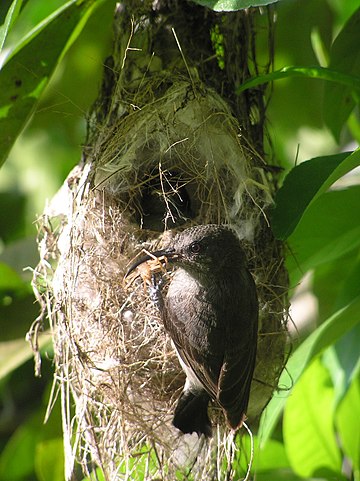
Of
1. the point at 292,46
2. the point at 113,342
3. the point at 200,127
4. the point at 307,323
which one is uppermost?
the point at 292,46

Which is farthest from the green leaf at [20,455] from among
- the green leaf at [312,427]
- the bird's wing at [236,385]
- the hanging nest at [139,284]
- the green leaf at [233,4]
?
the green leaf at [233,4]

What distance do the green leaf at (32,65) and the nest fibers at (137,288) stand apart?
0.26 metres

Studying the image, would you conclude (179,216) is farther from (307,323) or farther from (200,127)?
(307,323)

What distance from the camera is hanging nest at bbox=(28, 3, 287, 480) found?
2566 millimetres

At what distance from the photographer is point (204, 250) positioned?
8.50 ft

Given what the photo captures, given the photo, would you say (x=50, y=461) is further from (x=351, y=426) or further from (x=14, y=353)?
(x=351, y=426)

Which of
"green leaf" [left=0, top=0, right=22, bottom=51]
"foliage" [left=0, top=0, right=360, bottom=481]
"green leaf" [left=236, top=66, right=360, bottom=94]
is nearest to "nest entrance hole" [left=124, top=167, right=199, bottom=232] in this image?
"foliage" [left=0, top=0, right=360, bottom=481]

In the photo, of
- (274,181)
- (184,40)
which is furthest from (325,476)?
(184,40)

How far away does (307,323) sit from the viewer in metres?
3.79

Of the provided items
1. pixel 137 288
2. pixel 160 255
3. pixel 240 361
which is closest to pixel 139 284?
pixel 137 288

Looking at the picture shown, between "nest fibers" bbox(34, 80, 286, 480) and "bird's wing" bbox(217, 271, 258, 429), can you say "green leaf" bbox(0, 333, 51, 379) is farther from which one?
"bird's wing" bbox(217, 271, 258, 429)

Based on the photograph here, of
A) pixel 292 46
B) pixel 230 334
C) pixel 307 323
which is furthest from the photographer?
pixel 307 323

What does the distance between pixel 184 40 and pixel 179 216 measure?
538 mm

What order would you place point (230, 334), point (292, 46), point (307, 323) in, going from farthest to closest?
point (307, 323)
point (292, 46)
point (230, 334)
